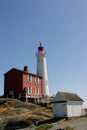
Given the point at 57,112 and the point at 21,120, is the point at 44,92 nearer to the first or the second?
the point at 57,112

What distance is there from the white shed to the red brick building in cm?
1059

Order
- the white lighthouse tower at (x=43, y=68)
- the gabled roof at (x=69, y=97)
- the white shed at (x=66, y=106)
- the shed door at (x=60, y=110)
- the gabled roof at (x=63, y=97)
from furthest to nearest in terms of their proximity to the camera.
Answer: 1. the white lighthouse tower at (x=43, y=68)
2. the gabled roof at (x=69, y=97)
3. the gabled roof at (x=63, y=97)
4. the white shed at (x=66, y=106)
5. the shed door at (x=60, y=110)

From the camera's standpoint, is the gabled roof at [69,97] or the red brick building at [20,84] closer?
the gabled roof at [69,97]

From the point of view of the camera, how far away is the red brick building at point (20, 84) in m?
49.8

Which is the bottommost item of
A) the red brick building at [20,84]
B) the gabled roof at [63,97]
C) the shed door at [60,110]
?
the shed door at [60,110]

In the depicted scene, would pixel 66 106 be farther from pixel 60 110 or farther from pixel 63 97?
pixel 63 97

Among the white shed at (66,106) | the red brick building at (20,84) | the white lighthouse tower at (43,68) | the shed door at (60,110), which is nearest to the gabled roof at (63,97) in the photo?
the white shed at (66,106)

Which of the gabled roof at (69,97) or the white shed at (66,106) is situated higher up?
the gabled roof at (69,97)

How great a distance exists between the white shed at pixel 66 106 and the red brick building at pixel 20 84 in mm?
10589

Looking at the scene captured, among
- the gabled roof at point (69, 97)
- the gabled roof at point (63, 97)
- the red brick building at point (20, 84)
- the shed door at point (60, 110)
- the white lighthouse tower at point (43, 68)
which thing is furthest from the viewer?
the white lighthouse tower at point (43, 68)

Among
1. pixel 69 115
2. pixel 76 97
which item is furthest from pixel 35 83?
pixel 69 115

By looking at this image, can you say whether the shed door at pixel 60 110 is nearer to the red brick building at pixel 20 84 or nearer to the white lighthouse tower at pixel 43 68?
the red brick building at pixel 20 84

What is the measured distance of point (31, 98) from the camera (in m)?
48.9

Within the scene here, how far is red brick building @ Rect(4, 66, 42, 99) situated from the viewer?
4978cm
